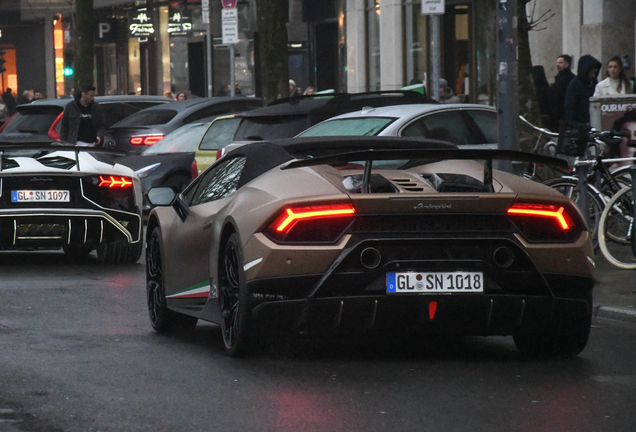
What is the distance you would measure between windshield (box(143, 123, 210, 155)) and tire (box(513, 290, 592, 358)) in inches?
490

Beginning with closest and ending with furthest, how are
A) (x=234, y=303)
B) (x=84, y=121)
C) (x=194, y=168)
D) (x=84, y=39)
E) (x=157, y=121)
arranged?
(x=234, y=303) → (x=194, y=168) → (x=84, y=121) → (x=157, y=121) → (x=84, y=39)

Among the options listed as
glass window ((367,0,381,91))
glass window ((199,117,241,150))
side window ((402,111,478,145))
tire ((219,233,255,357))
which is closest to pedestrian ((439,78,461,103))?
glass window ((199,117,241,150))

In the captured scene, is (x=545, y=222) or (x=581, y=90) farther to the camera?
(x=581, y=90)

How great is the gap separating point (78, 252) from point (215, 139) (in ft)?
11.6

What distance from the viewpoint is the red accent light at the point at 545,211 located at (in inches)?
293

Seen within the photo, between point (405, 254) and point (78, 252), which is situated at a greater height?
point (405, 254)

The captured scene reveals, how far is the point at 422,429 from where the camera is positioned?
18.9ft

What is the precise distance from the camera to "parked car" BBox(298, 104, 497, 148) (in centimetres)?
1505

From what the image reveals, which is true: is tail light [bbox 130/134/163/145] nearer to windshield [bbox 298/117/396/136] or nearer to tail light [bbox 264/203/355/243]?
windshield [bbox 298/117/396/136]

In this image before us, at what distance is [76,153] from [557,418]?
8890 mm

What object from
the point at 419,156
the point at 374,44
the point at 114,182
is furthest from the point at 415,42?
the point at 419,156

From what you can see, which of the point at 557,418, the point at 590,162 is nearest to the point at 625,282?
the point at 590,162

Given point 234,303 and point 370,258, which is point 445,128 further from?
point 370,258

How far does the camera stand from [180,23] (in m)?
50.0
